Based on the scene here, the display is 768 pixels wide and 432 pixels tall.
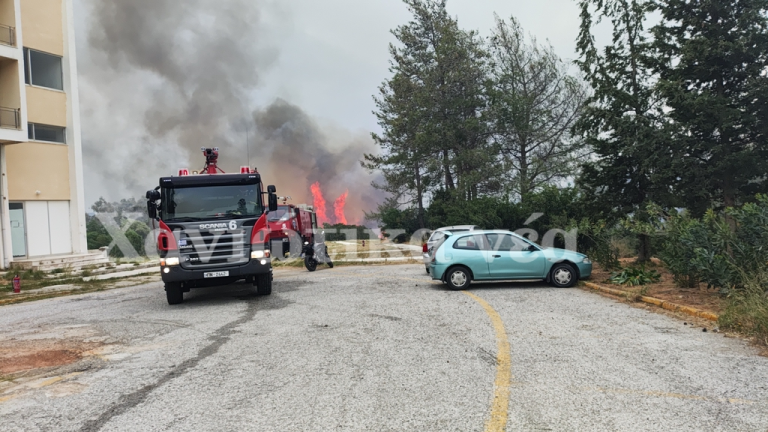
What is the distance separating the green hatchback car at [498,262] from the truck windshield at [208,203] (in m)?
4.63

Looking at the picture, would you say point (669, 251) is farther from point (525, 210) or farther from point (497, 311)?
point (525, 210)

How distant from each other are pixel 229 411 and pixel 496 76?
1230 inches

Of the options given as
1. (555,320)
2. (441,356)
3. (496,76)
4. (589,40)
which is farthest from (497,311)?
(496,76)

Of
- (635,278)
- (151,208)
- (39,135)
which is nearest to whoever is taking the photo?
(151,208)

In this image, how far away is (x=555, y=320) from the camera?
8555 millimetres

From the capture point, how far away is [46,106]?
77.0 feet

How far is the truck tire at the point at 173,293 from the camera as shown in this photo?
11562mm

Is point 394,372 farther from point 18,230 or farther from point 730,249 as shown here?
point 18,230

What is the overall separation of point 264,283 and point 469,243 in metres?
4.99

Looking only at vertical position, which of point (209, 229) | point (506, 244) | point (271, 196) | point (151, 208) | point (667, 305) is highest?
point (271, 196)

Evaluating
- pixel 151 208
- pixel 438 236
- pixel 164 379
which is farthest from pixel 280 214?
pixel 164 379

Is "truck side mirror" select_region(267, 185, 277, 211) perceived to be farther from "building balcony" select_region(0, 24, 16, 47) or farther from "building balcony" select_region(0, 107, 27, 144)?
"building balcony" select_region(0, 24, 16, 47)

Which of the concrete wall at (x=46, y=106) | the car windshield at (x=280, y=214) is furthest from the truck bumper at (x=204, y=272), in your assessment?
the concrete wall at (x=46, y=106)

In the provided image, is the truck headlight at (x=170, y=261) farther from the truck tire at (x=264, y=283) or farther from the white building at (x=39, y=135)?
the white building at (x=39, y=135)
